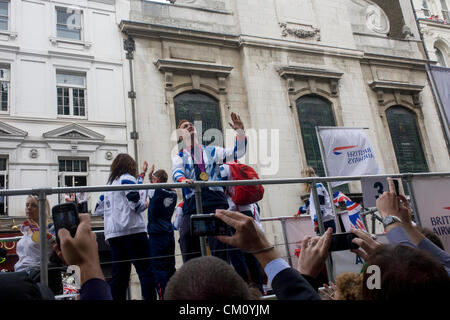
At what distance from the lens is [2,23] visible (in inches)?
498

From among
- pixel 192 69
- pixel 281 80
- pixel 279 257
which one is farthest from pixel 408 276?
pixel 281 80

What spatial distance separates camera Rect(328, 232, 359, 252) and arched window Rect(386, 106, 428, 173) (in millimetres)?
16059

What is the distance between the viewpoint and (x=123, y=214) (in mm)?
4398

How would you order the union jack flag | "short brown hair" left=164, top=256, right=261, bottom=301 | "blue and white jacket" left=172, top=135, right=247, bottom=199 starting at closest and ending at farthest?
"short brown hair" left=164, top=256, right=261, bottom=301 < "blue and white jacket" left=172, top=135, right=247, bottom=199 < the union jack flag

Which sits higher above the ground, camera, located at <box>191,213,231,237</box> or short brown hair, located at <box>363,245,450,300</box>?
camera, located at <box>191,213,231,237</box>

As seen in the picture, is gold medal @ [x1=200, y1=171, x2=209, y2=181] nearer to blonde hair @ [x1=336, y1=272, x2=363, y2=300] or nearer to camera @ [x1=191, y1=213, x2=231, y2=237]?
camera @ [x1=191, y1=213, x2=231, y2=237]

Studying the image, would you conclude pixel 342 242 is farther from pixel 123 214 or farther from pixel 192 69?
pixel 192 69

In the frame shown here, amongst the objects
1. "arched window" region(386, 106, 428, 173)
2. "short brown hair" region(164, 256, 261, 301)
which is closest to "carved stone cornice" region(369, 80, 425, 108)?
"arched window" region(386, 106, 428, 173)

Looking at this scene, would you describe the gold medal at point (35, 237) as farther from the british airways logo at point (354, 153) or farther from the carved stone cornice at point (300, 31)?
the carved stone cornice at point (300, 31)

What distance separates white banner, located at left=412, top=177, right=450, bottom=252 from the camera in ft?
14.9

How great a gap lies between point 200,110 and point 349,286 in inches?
511

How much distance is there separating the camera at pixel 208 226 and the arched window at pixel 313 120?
1349 cm

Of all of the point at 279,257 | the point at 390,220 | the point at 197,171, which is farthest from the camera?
the point at 197,171
